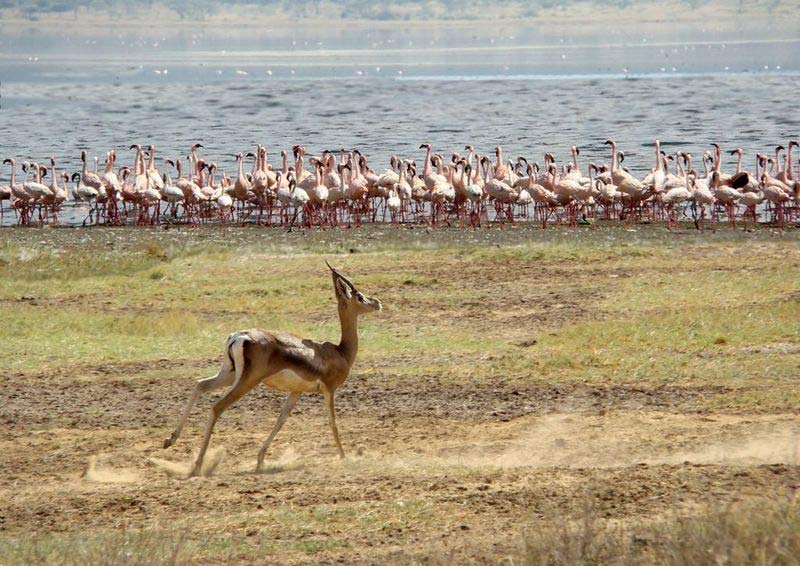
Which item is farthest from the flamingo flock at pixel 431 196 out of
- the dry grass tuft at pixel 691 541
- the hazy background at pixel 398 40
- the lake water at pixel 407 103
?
the hazy background at pixel 398 40

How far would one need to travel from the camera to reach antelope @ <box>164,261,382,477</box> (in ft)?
35.8

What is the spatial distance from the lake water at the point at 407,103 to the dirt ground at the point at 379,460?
26921mm

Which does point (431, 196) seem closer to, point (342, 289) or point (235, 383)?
point (342, 289)

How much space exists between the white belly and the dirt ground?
1.90ft

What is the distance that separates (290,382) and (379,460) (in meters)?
0.90

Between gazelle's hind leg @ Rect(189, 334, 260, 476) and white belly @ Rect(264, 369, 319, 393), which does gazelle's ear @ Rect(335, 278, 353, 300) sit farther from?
gazelle's hind leg @ Rect(189, 334, 260, 476)

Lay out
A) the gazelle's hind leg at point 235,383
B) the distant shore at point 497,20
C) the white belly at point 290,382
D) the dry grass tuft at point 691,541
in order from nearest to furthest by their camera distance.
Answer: the dry grass tuft at point 691,541 < the gazelle's hind leg at point 235,383 < the white belly at point 290,382 < the distant shore at point 497,20

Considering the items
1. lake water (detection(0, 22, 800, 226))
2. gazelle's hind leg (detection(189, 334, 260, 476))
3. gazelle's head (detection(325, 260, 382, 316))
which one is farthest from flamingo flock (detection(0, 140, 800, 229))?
gazelle's hind leg (detection(189, 334, 260, 476))

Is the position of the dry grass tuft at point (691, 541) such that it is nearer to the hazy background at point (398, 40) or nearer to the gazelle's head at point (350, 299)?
the gazelle's head at point (350, 299)

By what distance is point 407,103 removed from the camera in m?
65.5

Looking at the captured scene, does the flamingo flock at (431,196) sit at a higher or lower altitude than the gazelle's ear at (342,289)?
lower

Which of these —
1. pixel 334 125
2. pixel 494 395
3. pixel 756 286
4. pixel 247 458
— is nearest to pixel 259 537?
pixel 247 458

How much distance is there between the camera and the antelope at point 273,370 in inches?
430

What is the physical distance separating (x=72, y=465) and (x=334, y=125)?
44898mm
